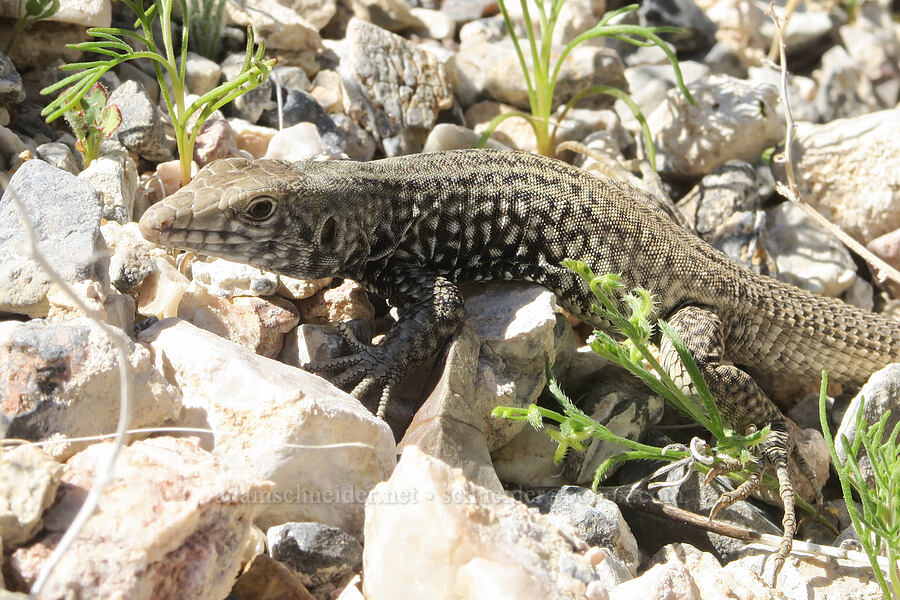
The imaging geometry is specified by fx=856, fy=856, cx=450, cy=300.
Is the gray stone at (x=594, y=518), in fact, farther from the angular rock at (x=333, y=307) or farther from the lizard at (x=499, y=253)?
the angular rock at (x=333, y=307)

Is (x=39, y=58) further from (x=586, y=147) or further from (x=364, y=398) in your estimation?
(x=586, y=147)

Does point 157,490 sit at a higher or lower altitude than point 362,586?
higher

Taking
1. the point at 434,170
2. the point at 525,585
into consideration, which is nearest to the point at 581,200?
the point at 434,170

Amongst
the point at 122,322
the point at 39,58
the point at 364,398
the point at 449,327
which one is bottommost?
the point at 364,398

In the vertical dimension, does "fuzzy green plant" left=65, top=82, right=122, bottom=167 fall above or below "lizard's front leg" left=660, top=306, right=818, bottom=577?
above

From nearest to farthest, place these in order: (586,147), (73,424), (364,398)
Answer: (73,424), (364,398), (586,147)

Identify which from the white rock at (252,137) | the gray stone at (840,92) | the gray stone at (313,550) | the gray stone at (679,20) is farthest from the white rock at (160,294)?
the gray stone at (840,92)

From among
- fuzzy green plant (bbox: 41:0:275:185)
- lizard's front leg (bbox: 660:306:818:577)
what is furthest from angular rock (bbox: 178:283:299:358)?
lizard's front leg (bbox: 660:306:818:577)

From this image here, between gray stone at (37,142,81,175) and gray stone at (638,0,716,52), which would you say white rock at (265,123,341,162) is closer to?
gray stone at (37,142,81,175)

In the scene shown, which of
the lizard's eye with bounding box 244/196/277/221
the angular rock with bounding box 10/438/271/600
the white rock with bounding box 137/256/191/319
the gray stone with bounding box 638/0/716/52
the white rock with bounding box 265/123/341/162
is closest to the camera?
the angular rock with bounding box 10/438/271/600
